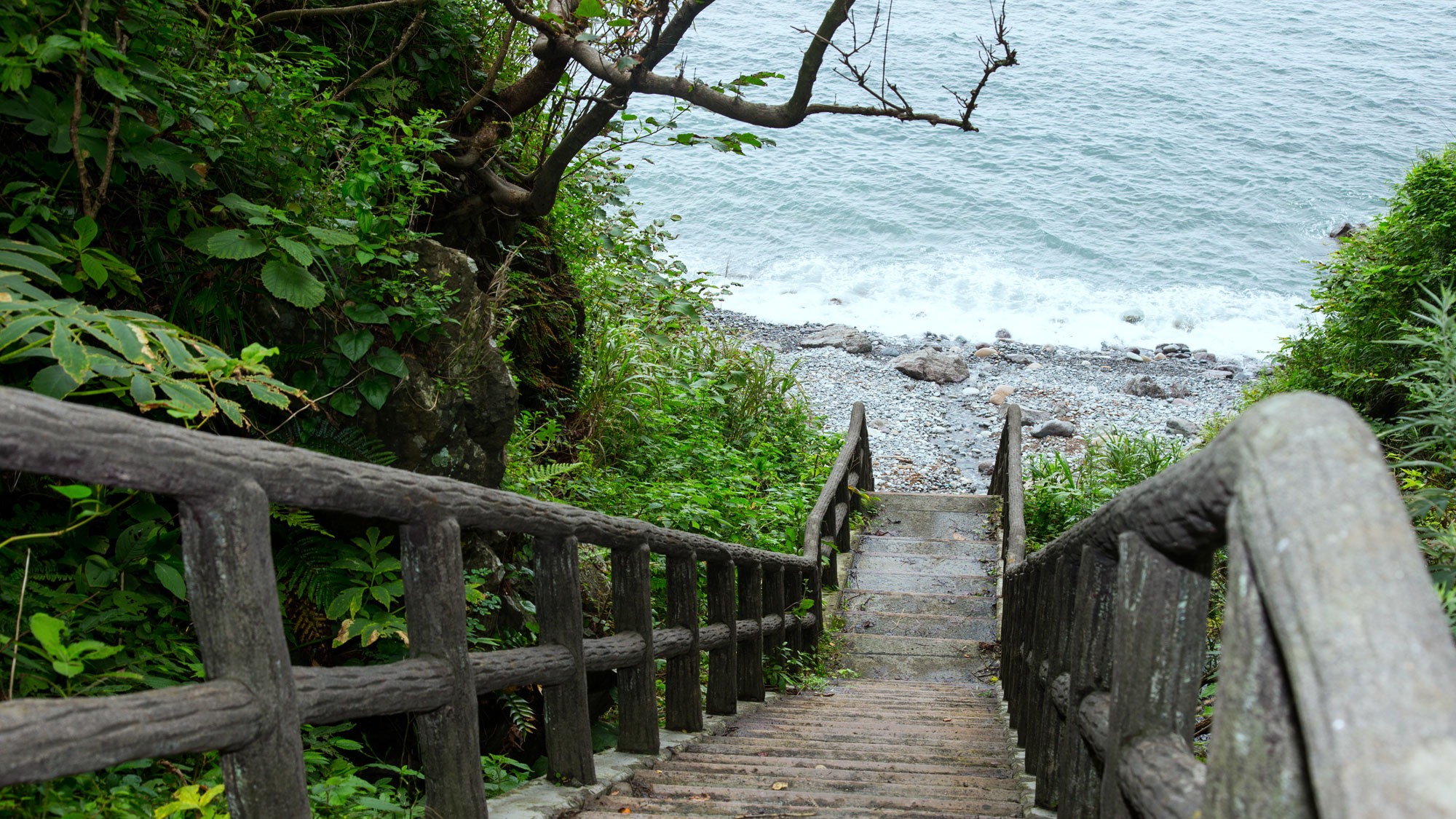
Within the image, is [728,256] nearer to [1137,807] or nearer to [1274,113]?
[1274,113]

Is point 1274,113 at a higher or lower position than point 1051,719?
higher

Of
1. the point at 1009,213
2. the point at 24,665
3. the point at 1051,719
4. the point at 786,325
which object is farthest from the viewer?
the point at 1009,213

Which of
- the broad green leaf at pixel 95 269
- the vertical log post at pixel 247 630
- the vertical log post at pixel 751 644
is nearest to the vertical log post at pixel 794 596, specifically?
the vertical log post at pixel 751 644

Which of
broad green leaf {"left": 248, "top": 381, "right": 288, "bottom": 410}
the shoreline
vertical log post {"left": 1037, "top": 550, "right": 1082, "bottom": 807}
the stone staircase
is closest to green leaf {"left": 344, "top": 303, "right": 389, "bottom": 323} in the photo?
broad green leaf {"left": 248, "top": 381, "right": 288, "bottom": 410}

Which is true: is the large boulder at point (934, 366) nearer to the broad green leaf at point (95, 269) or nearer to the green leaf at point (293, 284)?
the green leaf at point (293, 284)

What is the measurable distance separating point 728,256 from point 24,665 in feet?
77.8

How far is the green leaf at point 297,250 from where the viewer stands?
2646 mm

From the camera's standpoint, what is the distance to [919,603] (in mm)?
7309

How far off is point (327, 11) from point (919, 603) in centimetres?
576

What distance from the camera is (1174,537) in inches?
50.3

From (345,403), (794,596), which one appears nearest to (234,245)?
(345,403)

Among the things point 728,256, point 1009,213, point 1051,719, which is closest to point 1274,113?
point 1009,213

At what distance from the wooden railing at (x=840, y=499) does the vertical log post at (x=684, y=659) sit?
258 centimetres

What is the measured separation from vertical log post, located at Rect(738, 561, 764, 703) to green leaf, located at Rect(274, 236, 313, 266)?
8.62 ft
